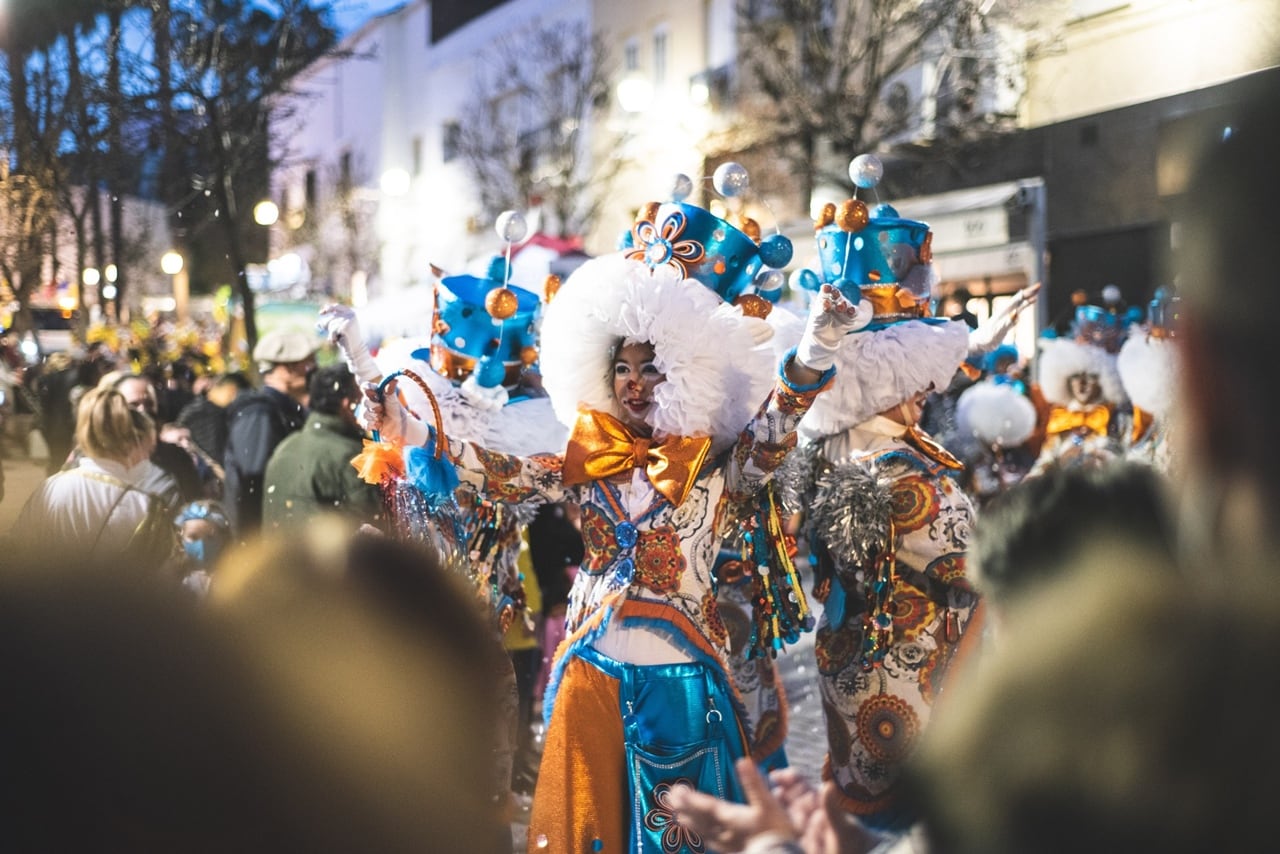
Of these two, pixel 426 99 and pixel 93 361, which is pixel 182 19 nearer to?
pixel 93 361

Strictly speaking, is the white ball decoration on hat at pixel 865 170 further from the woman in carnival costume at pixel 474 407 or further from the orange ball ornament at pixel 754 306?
the woman in carnival costume at pixel 474 407

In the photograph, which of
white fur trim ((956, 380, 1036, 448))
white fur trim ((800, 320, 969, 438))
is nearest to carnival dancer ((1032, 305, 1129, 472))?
white fur trim ((956, 380, 1036, 448))

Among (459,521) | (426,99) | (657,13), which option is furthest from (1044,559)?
(426,99)

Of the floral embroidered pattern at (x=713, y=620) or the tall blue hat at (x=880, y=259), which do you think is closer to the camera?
the floral embroidered pattern at (x=713, y=620)

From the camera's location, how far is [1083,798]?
1.07 metres

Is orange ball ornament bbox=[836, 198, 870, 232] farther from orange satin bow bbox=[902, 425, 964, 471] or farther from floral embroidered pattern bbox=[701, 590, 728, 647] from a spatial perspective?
floral embroidered pattern bbox=[701, 590, 728, 647]

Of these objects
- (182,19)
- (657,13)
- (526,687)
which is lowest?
(526,687)

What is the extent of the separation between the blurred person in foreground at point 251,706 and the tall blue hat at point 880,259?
3.00 meters

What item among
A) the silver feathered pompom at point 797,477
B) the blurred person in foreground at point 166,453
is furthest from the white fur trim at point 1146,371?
the blurred person in foreground at point 166,453

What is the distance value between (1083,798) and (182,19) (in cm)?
853

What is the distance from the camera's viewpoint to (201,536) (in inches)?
184

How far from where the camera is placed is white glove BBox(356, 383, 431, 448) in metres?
3.29

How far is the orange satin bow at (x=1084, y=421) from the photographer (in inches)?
300

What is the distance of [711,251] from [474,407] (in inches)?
44.4
